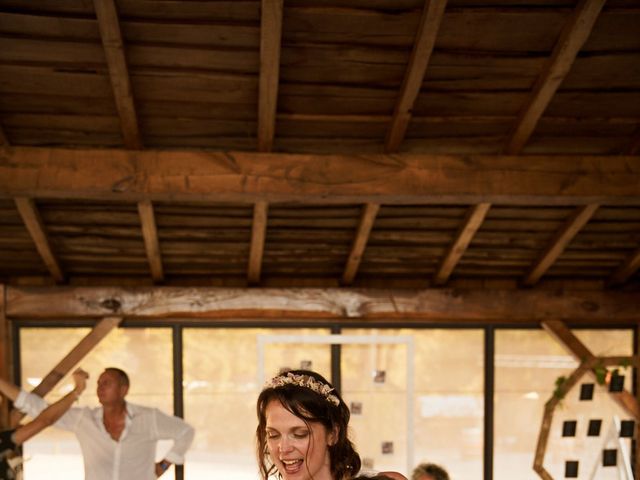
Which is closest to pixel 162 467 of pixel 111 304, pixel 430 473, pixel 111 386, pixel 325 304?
pixel 111 386

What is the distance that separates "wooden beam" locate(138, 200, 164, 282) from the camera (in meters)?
4.71

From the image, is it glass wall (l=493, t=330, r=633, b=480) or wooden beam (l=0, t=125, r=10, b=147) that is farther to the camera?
glass wall (l=493, t=330, r=633, b=480)

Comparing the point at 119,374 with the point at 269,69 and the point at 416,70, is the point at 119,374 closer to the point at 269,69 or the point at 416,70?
the point at 269,69

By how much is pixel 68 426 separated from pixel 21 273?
1.41 m

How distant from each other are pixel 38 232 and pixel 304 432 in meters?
3.85

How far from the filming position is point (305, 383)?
6.01 ft

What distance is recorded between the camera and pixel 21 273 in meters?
5.82

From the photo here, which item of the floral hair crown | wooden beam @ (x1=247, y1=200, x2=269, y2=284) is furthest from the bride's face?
wooden beam @ (x1=247, y1=200, x2=269, y2=284)

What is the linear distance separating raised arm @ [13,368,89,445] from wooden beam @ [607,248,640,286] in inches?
170

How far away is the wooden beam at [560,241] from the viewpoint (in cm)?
494

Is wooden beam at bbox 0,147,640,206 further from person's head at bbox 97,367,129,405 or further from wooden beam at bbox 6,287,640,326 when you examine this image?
wooden beam at bbox 6,287,640,326

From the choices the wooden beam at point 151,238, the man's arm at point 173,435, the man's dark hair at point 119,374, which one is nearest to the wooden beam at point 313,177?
the wooden beam at point 151,238

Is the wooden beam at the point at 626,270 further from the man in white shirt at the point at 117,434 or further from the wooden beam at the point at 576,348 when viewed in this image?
the man in white shirt at the point at 117,434

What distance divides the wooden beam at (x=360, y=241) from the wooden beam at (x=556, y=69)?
102cm
